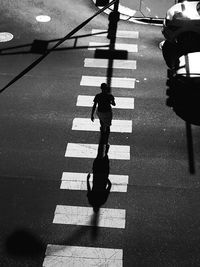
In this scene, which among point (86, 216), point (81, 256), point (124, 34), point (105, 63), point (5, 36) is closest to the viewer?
point (81, 256)

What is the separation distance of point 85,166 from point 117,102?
3.09 m

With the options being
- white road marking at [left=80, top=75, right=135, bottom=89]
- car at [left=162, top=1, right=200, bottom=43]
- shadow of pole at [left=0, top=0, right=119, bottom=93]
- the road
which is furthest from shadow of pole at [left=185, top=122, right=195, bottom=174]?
shadow of pole at [left=0, top=0, right=119, bottom=93]

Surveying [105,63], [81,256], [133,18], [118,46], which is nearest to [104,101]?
[81,256]

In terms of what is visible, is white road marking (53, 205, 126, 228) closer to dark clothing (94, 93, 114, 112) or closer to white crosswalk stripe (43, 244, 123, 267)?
white crosswalk stripe (43, 244, 123, 267)

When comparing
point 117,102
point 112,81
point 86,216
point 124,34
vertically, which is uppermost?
point 124,34

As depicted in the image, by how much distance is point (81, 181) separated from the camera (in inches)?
400

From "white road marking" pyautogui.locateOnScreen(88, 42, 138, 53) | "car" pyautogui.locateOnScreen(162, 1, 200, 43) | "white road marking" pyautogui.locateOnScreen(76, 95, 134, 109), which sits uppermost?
"car" pyautogui.locateOnScreen(162, 1, 200, 43)

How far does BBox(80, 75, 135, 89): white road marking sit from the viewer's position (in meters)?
13.4

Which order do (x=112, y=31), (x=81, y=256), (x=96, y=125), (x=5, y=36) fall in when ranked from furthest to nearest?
(x=112, y=31)
(x=5, y=36)
(x=96, y=125)
(x=81, y=256)

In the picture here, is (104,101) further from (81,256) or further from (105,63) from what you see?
(105,63)

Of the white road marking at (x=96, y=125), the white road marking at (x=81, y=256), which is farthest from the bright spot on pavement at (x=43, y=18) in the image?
the white road marking at (x=81, y=256)

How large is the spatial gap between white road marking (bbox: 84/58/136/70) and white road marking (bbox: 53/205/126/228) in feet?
21.5

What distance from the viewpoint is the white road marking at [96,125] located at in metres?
11.7

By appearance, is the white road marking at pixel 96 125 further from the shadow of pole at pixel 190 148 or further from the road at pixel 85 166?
the shadow of pole at pixel 190 148
